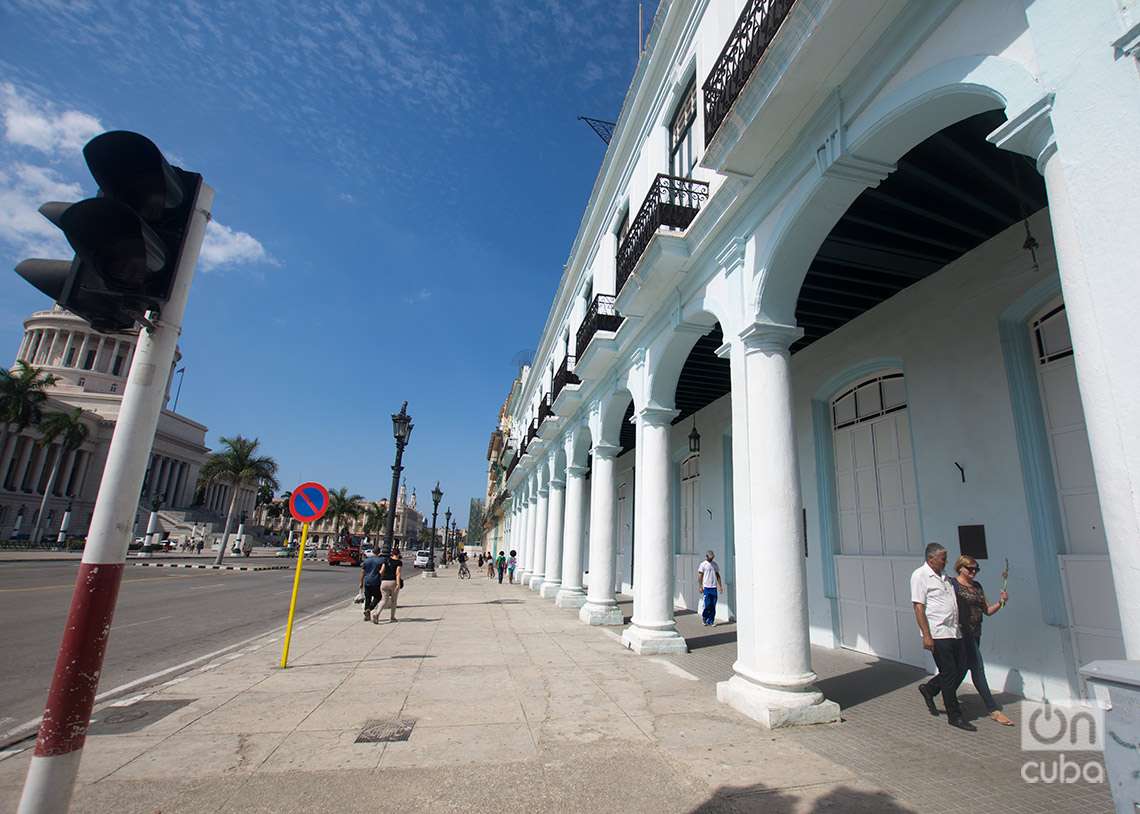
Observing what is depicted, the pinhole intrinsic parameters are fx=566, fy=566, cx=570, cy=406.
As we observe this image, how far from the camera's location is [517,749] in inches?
165

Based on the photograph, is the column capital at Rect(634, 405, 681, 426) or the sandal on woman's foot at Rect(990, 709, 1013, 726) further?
the column capital at Rect(634, 405, 681, 426)

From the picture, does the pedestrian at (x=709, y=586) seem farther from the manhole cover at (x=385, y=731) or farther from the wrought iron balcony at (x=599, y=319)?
the manhole cover at (x=385, y=731)

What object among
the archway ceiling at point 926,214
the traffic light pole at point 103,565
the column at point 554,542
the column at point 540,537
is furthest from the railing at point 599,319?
the traffic light pole at point 103,565

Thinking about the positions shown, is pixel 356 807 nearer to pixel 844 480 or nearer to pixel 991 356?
pixel 991 356

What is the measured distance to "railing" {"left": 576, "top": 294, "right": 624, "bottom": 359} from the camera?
11.4 metres

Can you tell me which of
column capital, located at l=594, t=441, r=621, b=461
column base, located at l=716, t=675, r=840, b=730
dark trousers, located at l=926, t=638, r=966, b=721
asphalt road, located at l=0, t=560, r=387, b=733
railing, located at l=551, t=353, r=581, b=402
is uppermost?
railing, located at l=551, t=353, r=581, b=402


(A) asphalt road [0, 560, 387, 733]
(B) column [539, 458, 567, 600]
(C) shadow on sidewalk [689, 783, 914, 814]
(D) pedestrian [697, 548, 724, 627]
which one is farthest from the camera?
(B) column [539, 458, 567, 600]

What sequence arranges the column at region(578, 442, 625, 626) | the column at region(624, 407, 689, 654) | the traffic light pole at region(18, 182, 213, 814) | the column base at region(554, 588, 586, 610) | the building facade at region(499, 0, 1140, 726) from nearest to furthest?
the traffic light pole at region(18, 182, 213, 814)
the building facade at region(499, 0, 1140, 726)
the column at region(624, 407, 689, 654)
the column at region(578, 442, 625, 626)
the column base at region(554, 588, 586, 610)

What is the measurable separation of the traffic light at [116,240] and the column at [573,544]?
12.5 metres

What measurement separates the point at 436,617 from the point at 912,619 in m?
9.10

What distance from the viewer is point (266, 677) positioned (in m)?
6.44

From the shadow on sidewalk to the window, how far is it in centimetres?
785

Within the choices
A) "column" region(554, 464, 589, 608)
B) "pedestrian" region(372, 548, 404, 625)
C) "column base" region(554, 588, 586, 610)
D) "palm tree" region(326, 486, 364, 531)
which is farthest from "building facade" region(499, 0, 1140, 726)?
"palm tree" region(326, 486, 364, 531)

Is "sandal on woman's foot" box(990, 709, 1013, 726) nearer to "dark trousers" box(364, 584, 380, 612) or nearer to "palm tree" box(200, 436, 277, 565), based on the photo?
"dark trousers" box(364, 584, 380, 612)
